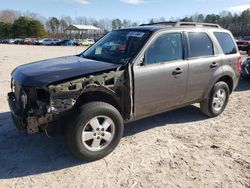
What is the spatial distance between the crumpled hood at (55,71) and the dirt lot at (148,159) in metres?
1.15

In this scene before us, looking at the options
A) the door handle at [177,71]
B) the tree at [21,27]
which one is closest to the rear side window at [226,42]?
the door handle at [177,71]

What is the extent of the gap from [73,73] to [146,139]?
1801 mm

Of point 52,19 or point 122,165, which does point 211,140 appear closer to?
point 122,165

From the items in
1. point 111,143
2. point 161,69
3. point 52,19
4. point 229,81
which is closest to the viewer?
point 111,143

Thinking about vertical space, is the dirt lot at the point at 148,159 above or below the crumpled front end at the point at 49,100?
below

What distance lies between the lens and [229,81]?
6.52 meters

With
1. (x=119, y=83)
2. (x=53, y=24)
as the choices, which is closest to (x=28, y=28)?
(x=53, y=24)

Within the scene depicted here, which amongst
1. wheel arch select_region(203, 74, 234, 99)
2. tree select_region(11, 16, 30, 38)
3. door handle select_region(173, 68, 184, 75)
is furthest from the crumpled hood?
tree select_region(11, 16, 30, 38)

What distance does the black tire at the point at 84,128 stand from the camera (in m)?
4.06

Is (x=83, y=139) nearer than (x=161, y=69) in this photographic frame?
Yes

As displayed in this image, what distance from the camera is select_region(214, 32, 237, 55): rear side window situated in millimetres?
6166

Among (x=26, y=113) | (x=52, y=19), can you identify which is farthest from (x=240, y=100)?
(x=52, y=19)

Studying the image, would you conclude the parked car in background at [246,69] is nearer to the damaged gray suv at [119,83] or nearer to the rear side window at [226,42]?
Answer: the rear side window at [226,42]

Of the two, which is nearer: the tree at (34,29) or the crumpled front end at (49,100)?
Result: the crumpled front end at (49,100)
